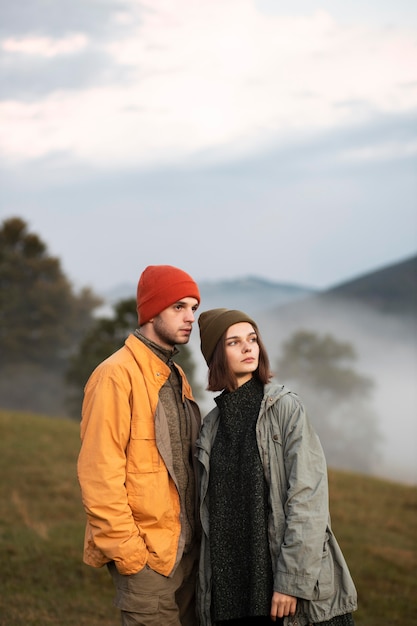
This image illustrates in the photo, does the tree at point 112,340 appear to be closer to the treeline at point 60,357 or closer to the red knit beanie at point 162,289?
the treeline at point 60,357

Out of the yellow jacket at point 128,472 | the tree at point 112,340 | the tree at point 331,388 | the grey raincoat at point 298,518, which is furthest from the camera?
the tree at point 331,388

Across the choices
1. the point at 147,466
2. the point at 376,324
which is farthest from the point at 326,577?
the point at 376,324

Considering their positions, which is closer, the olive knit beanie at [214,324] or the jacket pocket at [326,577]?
the jacket pocket at [326,577]

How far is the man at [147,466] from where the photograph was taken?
4.37 meters

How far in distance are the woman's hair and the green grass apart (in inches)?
162

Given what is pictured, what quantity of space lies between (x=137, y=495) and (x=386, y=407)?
8243 centimetres

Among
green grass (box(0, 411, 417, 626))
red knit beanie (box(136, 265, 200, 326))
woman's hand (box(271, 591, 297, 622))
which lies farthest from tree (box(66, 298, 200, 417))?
woman's hand (box(271, 591, 297, 622))

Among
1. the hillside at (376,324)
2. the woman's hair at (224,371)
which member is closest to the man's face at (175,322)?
the woman's hair at (224,371)

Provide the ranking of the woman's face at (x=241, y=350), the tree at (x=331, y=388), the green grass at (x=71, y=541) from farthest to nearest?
the tree at (x=331, y=388) < the green grass at (x=71, y=541) < the woman's face at (x=241, y=350)

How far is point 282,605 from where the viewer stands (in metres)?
4.12

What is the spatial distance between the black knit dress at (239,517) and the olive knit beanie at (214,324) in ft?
1.02

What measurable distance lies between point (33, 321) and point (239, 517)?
49067mm

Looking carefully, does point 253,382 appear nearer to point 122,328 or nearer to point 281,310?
point 122,328

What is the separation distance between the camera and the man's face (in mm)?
4719
